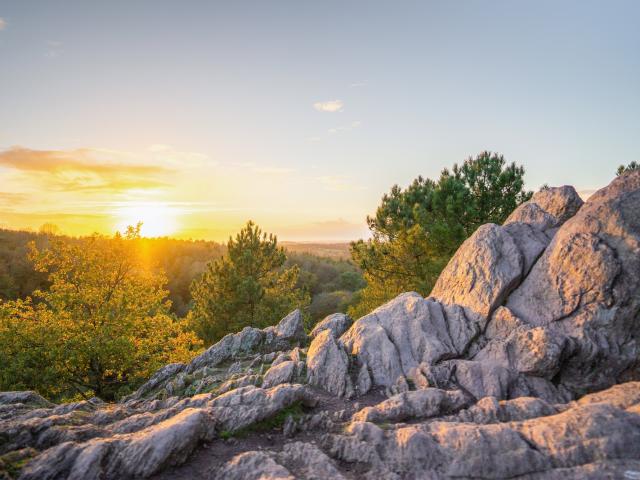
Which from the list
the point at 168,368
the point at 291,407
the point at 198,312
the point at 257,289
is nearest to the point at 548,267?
the point at 291,407

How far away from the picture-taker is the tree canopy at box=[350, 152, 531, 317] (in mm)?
25078

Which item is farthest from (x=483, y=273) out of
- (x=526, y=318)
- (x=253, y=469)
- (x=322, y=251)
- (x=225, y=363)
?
(x=322, y=251)

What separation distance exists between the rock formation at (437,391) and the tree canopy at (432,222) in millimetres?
7983

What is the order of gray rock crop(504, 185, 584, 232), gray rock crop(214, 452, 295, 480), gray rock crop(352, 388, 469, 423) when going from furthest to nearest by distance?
gray rock crop(504, 185, 584, 232), gray rock crop(352, 388, 469, 423), gray rock crop(214, 452, 295, 480)

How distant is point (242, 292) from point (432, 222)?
14.8 meters

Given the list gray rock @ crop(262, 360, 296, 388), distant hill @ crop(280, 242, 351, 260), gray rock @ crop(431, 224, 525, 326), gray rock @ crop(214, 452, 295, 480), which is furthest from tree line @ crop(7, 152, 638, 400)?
distant hill @ crop(280, 242, 351, 260)

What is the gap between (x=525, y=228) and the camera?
1622cm

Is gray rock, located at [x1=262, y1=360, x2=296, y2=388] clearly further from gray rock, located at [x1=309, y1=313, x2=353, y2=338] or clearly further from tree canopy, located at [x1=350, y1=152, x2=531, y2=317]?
tree canopy, located at [x1=350, y1=152, x2=531, y2=317]

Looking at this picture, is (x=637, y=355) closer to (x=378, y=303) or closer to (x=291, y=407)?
(x=291, y=407)

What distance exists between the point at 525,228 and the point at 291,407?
41.6 ft

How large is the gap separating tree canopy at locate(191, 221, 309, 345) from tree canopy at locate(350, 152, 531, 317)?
669cm

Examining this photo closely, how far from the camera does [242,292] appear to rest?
26.4 m

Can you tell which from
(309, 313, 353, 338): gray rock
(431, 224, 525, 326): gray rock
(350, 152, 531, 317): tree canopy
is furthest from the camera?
(350, 152, 531, 317): tree canopy

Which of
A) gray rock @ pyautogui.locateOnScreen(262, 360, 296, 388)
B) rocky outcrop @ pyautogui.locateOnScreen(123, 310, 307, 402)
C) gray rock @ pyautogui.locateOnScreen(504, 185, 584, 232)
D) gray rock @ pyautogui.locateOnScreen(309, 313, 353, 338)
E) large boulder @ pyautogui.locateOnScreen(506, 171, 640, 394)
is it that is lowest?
rocky outcrop @ pyautogui.locateOnScreen(123, 310, 307, 402)
